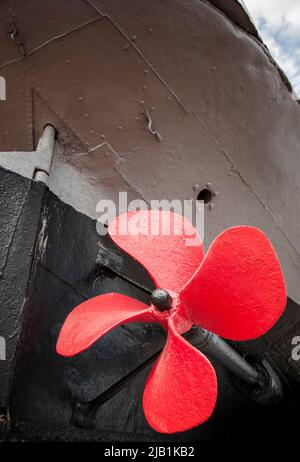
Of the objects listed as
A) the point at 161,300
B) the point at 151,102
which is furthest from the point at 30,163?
the point at 161,300

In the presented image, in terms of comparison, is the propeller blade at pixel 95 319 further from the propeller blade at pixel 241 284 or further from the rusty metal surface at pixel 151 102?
the rusty metal surface at pixel 151 102

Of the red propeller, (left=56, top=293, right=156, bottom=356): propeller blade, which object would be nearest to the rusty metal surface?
(left=56, top=293, right=156, bottom=356): propeller blade

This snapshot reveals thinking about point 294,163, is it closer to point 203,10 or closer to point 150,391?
point 203,10

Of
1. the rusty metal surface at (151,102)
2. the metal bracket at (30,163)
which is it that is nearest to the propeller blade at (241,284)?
the rusty metal surface at (151,102)

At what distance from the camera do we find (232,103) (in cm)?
329

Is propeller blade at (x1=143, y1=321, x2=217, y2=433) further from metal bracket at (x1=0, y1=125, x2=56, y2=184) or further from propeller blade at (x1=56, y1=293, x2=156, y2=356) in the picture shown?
metal bracket at (x1=0, y1=125, x2=56, y2=184)

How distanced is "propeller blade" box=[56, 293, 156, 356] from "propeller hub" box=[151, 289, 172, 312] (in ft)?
0.23

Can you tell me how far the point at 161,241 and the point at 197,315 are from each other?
53 cm

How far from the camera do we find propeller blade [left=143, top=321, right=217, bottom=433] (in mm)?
1788

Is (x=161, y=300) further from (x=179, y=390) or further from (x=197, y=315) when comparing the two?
(x=179, y=390)

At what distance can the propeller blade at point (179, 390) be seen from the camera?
1788 mm

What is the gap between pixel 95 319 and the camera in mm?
2170

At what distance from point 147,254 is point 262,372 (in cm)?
263
